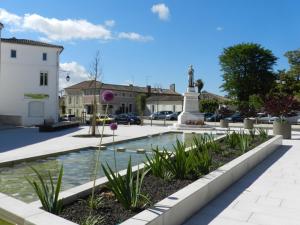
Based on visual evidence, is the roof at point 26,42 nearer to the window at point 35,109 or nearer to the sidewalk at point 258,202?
the window at point 35,109

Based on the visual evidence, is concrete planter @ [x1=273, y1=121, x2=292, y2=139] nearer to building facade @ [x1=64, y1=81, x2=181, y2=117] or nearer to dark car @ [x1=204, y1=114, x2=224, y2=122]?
dark car @ [x1=204, y1=114, x2=224, y2=122]

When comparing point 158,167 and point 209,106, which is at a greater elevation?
point 209,106

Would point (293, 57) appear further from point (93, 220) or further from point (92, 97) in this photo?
point (93, 220)

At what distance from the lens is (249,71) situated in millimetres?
61750

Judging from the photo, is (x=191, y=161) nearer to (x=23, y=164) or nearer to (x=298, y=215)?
(x=298, y=215)

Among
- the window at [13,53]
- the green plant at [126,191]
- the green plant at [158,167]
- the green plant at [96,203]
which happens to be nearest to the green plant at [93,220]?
the green plant at [96,203]

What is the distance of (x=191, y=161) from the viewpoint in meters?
6.83

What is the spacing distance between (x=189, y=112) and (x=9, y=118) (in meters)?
16.5

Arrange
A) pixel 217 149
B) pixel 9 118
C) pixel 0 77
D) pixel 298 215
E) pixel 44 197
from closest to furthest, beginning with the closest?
pixel 44 197 → pixel 298 215 → pixel 217 149 → pixel 9 118 → pixel 0 77

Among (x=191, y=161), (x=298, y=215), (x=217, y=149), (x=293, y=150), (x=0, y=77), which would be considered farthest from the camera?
(x=0, y=77)

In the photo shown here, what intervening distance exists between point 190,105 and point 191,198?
84.0 feet

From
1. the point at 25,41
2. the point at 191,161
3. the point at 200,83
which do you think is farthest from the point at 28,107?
the point at 200,83

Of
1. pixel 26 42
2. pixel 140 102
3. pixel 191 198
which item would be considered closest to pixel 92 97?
pixel 140 102

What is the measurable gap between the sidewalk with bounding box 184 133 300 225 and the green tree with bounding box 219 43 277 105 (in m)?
52.6
